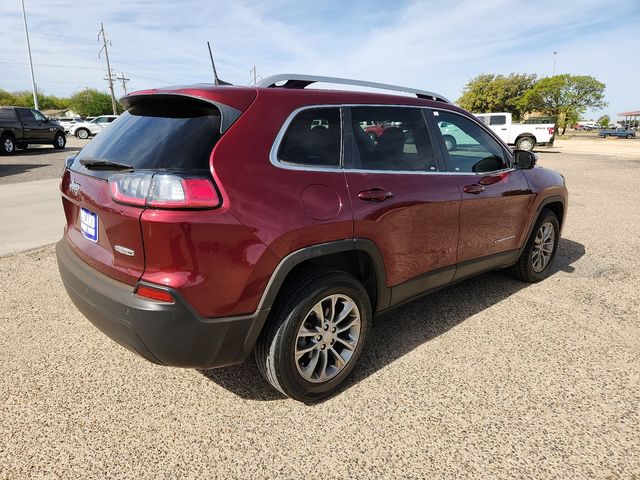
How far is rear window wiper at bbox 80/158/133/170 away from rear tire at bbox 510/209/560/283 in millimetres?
3472

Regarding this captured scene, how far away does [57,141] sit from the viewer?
19484mm

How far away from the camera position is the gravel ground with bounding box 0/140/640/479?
6.69 feet

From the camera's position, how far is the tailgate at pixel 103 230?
6.46 feet

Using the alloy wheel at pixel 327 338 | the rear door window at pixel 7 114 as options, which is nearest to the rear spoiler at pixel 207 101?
the alloy wheel at pixel 327 338

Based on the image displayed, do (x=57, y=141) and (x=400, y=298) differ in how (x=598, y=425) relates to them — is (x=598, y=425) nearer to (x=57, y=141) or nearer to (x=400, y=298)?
(x=400, y=298)

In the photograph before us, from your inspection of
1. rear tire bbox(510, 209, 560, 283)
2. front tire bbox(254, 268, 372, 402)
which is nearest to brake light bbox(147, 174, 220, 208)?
front tire bbox(254, 268, 372, 402)

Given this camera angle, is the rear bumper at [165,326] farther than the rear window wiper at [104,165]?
No

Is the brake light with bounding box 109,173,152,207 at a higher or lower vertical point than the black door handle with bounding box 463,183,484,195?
higher

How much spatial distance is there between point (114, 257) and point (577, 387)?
8.87ft

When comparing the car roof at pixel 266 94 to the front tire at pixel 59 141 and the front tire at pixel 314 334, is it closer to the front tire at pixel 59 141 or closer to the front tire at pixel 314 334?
the front tire at pixel 314 334

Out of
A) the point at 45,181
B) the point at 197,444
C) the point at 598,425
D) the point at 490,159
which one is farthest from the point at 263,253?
the point at 45,181

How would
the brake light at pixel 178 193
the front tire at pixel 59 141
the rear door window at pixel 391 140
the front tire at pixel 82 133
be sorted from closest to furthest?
the brake light at pixel 178 193, the rear door window at pixel 391 140, the front tire at pixel 59 141, the front tire at pixel 82 133

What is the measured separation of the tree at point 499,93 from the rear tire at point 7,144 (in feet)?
172

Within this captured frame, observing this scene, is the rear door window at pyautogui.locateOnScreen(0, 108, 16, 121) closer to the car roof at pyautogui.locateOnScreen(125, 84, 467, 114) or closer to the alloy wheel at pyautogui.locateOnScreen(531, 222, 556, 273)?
the car roof at pyautogui.locateOnScreen(125, 84, 467, 114)
